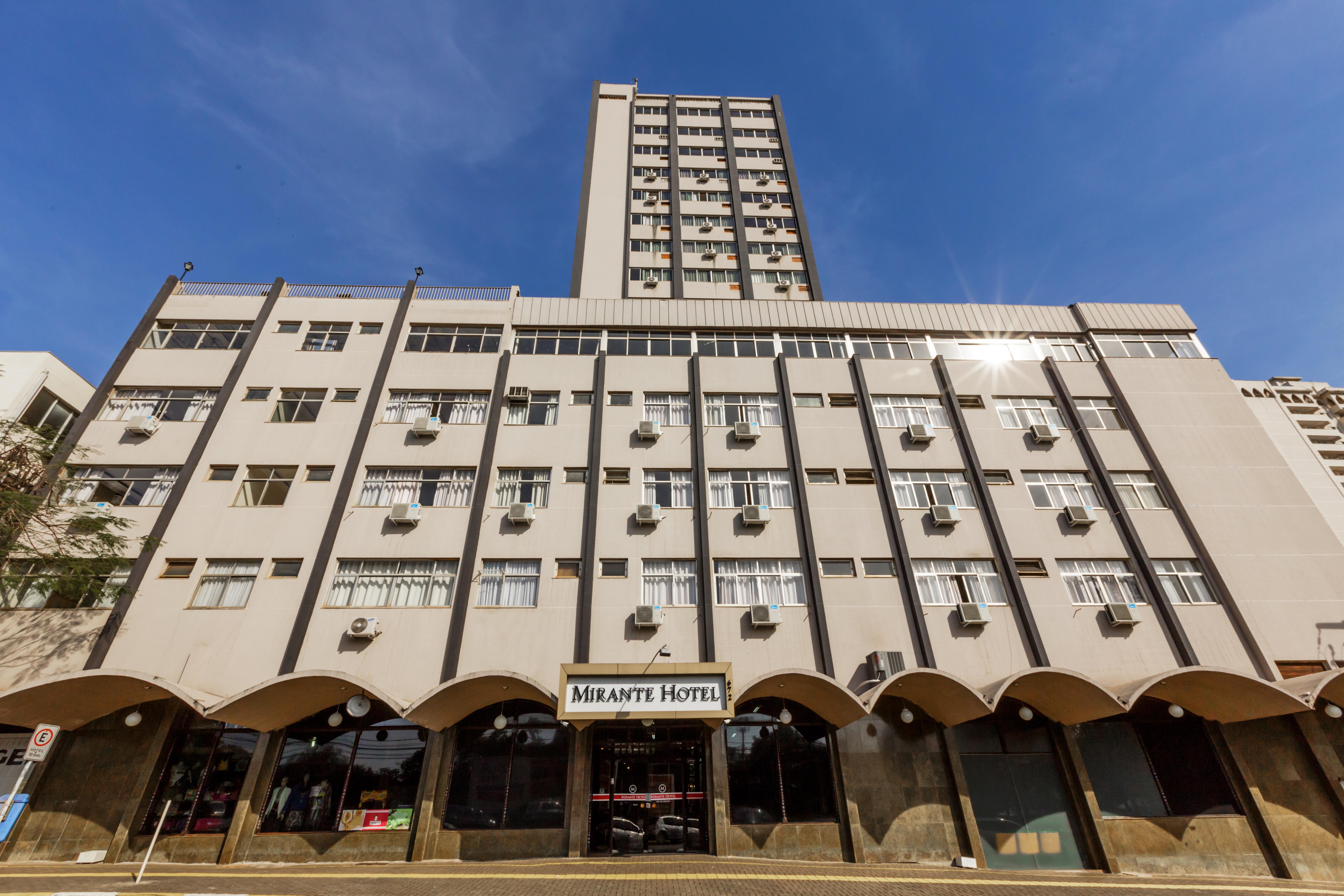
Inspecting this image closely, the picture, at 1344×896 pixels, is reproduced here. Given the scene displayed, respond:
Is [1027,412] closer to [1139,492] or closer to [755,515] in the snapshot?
[1139,492]

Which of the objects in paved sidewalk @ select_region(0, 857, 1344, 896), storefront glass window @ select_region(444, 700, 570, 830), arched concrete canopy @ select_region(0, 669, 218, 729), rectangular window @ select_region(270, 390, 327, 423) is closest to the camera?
paved sidewalk @ select_region(0, 857, 1344, 896)

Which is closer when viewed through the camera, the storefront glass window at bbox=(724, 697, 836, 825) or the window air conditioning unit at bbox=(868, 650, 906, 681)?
the storefront glass window at bbox=(724, 697, 836, 825)

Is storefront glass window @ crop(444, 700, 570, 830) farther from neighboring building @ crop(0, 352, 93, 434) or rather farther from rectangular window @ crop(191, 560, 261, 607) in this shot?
neighboring building @ crop(0, 352, 93, 434)

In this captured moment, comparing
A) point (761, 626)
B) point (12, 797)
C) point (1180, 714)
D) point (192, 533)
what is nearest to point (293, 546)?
point (192, 533)

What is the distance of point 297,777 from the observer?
16031mm

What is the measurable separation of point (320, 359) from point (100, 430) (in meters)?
7.59

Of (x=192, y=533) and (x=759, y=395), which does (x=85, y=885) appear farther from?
(x=759, y=395)

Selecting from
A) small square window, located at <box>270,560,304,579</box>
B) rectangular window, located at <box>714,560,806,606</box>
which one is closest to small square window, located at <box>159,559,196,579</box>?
small square window, located at <box>270,560,304,579</box>

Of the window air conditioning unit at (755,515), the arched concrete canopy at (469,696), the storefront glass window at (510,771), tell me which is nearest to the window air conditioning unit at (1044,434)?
the window air conditioning unit at (755,515)

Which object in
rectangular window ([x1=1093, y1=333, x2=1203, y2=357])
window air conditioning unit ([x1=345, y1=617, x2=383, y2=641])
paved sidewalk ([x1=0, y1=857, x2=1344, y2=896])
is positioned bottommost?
paved sidewalk ([x1=0, y1=857, x2=1344, y2=896])

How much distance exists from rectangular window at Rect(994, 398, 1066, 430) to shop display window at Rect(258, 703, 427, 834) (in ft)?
77.6

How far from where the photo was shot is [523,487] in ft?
67.1

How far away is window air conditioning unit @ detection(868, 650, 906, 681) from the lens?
16484mm

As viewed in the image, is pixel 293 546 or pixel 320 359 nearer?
pixel 293 546
